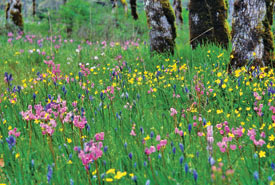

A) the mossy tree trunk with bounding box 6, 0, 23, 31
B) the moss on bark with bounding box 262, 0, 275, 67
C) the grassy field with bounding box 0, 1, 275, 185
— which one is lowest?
the grassy field with bounding box 0, 1, 275, 185

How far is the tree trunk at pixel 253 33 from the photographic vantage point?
462 centimetres

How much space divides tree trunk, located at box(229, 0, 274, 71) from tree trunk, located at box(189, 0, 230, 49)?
2286 millimetres

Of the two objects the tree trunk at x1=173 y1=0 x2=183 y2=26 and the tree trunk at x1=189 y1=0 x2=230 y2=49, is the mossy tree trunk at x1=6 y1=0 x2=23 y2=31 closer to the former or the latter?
the tree trunk at x1=189 y1=0 x2=230 y2=49

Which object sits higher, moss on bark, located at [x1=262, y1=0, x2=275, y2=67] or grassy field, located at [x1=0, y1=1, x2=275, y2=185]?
moss on bark, located at [x1=262, y1=0, x2=275, y2=67]

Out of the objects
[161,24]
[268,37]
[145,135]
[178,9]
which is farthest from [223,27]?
[178,9]

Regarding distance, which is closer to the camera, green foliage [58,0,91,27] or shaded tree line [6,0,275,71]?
shaded tree line [6,0,275,71]

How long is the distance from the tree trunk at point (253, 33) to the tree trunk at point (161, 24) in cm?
226

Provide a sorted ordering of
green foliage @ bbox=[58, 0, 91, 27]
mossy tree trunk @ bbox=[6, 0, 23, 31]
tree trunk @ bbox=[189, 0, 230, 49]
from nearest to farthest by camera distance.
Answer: tree trunk @ bbox=[189, 0, 230, 49] → mossy tree trunk @ bbox=[6, 0, 23, 31] → green foliage @ bbox=[58, 0, 91, 27]

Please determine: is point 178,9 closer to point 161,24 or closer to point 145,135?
point 161,24

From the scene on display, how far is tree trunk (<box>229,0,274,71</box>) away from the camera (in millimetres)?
4621

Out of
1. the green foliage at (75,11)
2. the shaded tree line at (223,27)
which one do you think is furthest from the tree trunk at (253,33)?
the green foliage at (75,11)

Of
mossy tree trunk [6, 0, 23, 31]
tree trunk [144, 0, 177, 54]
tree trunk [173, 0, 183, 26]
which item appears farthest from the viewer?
tree trunk [173, 0, 183, 26]

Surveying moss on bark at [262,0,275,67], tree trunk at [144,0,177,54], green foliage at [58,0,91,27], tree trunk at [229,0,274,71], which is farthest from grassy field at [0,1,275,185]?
green foliage at [58,0,91,27]

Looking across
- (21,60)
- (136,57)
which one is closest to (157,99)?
(136,57)
